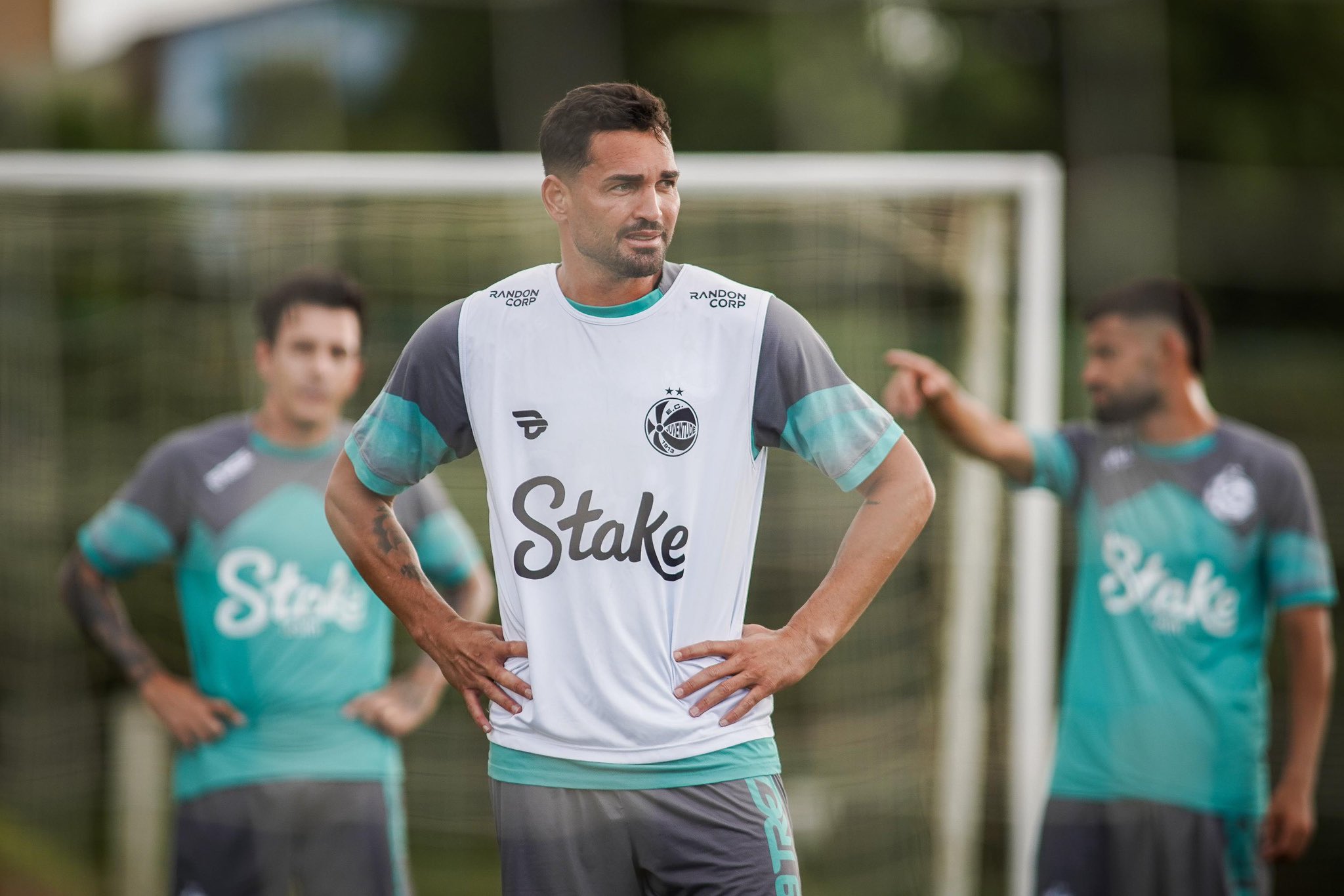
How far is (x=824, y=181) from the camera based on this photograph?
190 inches

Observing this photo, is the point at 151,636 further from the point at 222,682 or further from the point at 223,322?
the point at 222,682

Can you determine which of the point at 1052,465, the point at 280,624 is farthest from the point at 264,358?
the point at 1052,465

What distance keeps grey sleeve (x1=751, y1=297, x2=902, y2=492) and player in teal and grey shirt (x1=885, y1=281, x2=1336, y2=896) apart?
118cm

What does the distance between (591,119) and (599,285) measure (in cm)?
29

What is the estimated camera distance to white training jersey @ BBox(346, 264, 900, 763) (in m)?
2.39

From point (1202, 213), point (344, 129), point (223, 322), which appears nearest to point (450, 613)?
point (223, 322)

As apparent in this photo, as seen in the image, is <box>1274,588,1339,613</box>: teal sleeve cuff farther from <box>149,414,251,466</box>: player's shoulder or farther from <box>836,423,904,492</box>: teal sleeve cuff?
<box>149,414,251,466</box>: player's shoulder

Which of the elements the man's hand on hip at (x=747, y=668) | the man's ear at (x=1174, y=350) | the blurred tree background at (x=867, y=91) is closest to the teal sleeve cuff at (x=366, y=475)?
the man's hand on hip at (x=747, y=668)

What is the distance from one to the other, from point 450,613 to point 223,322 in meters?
3.83

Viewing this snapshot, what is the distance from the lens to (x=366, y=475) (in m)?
2.56

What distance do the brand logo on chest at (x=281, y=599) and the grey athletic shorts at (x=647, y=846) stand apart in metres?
1.63

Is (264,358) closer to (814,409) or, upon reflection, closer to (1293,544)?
(814,409)

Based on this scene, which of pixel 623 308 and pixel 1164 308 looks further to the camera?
pixel 1164 308

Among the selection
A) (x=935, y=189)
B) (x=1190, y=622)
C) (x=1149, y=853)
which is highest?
(x=935, y=189)
